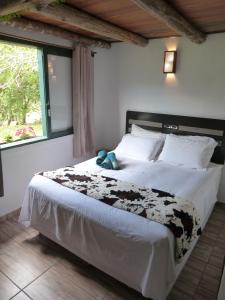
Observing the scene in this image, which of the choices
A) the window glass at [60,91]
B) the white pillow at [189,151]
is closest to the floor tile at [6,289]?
the window glass at [60,91]

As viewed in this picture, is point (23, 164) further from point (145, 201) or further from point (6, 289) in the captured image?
point (145, 201)

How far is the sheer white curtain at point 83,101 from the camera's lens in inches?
127

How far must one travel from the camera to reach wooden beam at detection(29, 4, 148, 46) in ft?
6.31

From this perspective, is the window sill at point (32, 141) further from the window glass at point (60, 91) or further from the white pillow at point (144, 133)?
the white pillow at point (144, 133)

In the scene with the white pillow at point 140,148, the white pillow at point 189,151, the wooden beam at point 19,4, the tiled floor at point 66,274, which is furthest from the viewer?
the white pillow at point 140,148

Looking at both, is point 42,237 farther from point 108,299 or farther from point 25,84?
point 25,84

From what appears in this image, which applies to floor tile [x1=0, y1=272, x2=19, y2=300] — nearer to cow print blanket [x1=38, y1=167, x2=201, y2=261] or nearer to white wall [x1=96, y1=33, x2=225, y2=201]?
cow print blanket [x1=38, y1=167, x2=201, y2=261]

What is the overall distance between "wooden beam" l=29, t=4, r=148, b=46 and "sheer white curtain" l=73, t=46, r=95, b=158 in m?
0.70

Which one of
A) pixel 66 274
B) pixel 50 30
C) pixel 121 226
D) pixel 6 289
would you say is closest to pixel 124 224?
pixel 121 226

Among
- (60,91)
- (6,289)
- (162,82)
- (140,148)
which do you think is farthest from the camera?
(162,82)

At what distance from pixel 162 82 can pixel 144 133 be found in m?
0.78

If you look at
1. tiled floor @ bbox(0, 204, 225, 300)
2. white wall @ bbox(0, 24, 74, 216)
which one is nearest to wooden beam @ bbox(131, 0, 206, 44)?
white wall @ bbox(0, 24, 74, 216)

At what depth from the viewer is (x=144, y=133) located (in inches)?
133

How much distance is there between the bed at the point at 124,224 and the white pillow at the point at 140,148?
17 cm
